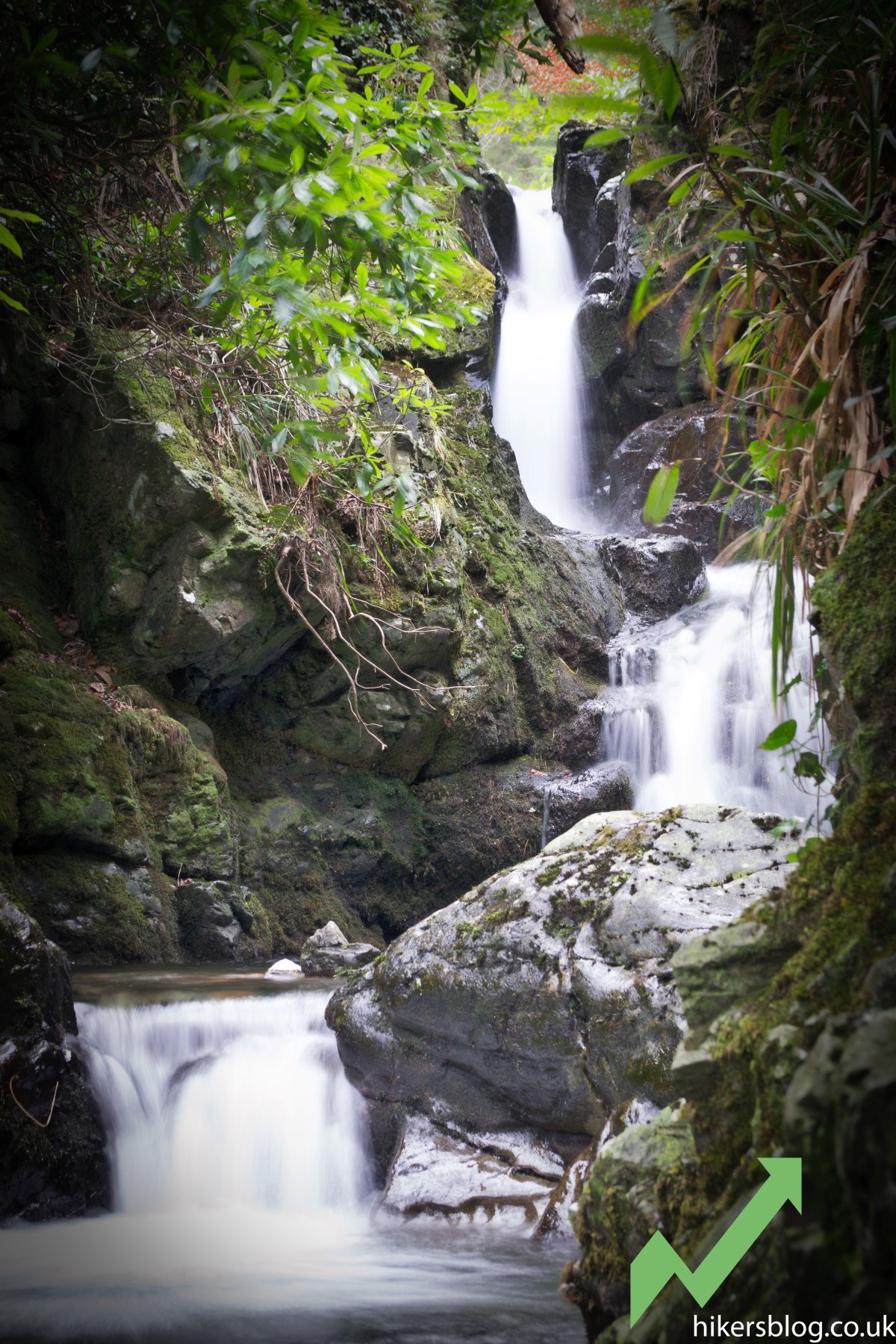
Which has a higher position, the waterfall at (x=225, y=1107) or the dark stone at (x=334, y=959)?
the dark stone at (x=334, y=959)

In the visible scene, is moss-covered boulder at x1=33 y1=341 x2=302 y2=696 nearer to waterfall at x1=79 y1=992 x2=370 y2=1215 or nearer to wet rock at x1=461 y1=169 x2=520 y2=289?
waterfall at x1=79 y1=992 x2=370 y2=1215

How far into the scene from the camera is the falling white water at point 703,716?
823 centimetres

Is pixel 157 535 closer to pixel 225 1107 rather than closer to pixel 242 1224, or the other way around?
pixel 225 1107

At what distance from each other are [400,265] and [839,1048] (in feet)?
10.3

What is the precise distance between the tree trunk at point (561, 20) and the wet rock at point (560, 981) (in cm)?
352

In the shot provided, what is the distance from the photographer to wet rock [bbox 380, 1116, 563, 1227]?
3230 mm

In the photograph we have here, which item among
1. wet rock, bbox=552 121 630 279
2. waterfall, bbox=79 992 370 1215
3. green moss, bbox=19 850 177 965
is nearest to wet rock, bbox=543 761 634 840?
green moss, bbox=19 850 177 965

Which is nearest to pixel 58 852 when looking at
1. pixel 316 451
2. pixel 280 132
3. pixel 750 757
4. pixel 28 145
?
pixel 316 451

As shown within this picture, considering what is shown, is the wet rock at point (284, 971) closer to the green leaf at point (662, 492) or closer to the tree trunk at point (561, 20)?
the green leaf at point (662, 492)

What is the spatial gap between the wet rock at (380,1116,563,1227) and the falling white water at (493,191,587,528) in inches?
439

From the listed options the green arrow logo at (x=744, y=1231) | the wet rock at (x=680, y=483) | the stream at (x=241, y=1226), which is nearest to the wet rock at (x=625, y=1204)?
the green arrow logo at (x=744, y=1231)

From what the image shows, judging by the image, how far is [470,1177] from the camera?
337 cm

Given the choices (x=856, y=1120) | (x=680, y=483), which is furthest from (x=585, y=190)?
(x=856, y=1120)

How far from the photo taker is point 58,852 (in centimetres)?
577
